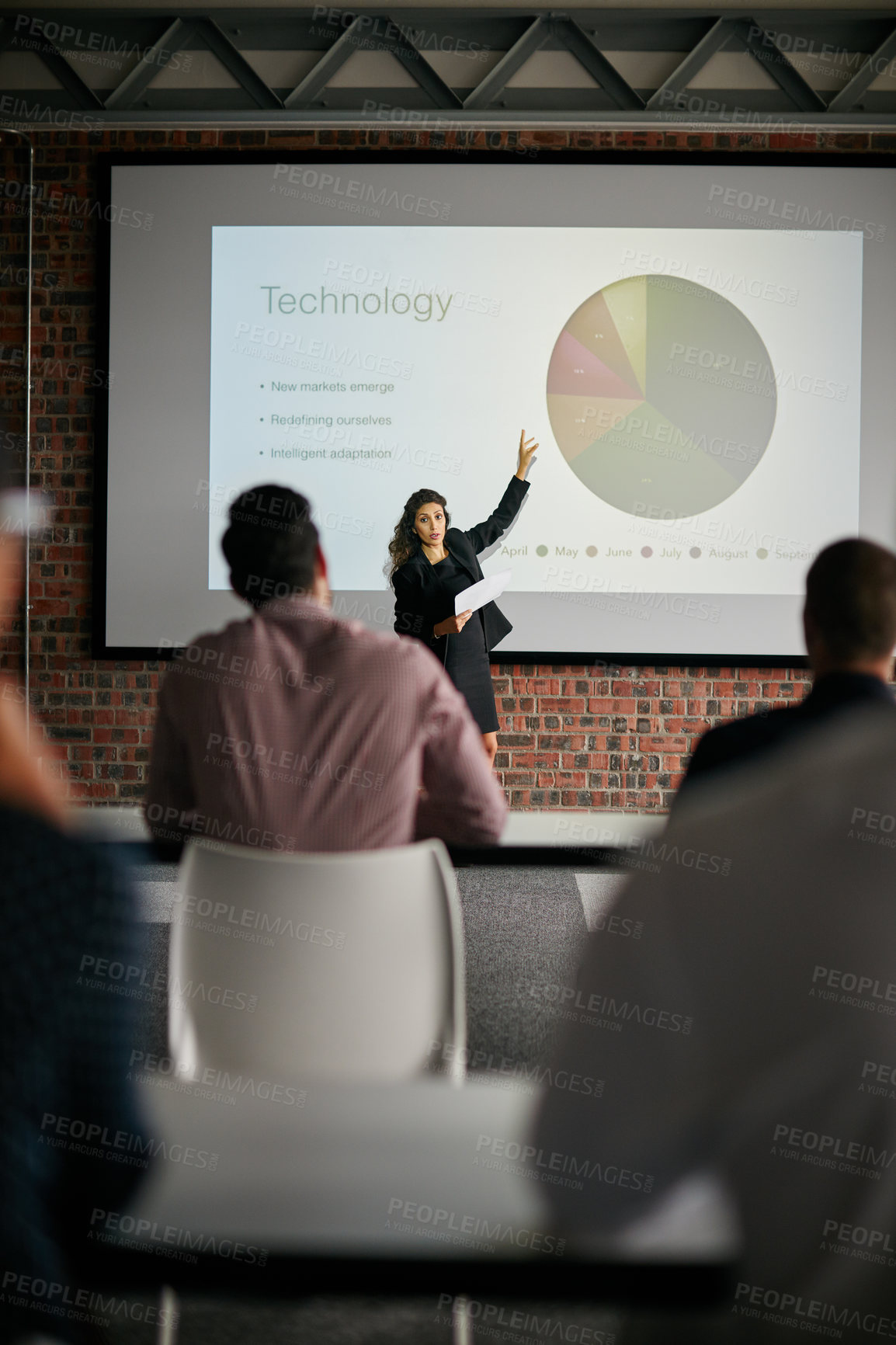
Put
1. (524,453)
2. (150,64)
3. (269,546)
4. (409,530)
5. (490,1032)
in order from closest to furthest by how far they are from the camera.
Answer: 1. (269,546)
2. (490,1032)
3. (409,530)
4. (150,64)
5. (524,453)

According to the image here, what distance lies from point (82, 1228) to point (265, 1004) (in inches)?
24.7

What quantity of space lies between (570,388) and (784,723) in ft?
12.6

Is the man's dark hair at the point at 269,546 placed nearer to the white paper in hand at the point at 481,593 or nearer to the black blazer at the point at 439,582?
the white paper in hand at the point at 481,593

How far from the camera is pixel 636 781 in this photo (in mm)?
4934

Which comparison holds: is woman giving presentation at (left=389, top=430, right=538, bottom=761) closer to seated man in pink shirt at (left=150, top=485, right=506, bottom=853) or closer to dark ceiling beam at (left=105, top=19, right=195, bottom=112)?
Result: dark ceiling beam at (left=105, top=19, right=195, bottom=112)

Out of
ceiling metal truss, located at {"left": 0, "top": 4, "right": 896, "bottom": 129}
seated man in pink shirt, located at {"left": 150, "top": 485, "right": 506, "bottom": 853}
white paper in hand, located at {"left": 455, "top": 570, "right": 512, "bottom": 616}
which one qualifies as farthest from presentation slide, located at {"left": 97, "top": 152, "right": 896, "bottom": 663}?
seated man in pink shirt, located at {"left": 150, "top": 485, "right": 506, "bottom": 853}

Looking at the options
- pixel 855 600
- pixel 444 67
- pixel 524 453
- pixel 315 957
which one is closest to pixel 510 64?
pixel 444 67

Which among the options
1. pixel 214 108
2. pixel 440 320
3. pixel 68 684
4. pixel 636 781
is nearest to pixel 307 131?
pixel 214 108

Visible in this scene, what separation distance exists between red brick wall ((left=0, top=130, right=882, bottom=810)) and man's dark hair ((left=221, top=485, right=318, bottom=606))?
325cm

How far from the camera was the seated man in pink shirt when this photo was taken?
4.83ft

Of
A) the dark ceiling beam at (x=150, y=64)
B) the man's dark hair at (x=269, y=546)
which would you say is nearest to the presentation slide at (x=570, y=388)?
the dark ceiling beam at (x=150, y=64)

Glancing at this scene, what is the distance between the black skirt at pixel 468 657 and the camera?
439 cm

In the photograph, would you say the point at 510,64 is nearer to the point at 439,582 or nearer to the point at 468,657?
the point at 439,582

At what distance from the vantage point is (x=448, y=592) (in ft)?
14.5
